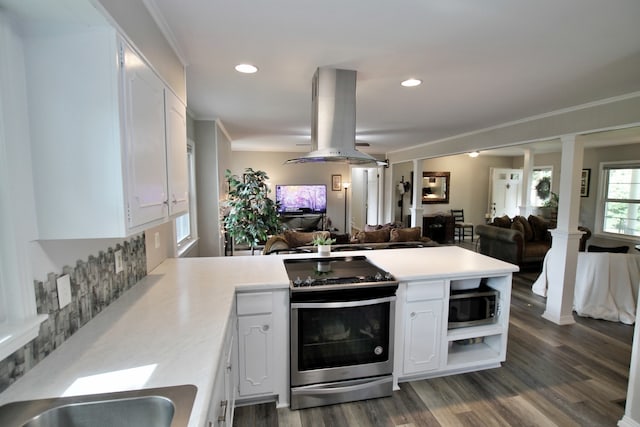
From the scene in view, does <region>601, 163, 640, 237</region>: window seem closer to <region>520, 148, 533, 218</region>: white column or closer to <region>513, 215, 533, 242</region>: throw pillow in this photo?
<region>520, 148, 533, 218</region>: white column

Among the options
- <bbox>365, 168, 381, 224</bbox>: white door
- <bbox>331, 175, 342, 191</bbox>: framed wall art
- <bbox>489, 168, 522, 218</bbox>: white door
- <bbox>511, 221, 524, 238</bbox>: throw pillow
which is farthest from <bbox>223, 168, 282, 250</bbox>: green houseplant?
<bbox>489, 168, 522, 218</bbox>: white door

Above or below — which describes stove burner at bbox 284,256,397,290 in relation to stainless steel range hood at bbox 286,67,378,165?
below

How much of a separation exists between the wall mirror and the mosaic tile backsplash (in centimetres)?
777

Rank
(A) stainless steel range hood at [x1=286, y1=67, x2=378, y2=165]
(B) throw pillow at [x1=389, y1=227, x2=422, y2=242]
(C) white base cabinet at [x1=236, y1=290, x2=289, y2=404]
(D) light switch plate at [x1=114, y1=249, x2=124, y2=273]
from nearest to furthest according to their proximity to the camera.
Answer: (D) light switch plate at [x1=114, y1=249, x2=124, y2=273], (C) white base cabinet at [x1=236, y1=290, x2=289, y2=404], (A) stainless steel range hood at [x1=286, y1=67, x2=378, y2=165], (B) throw pillow at [x1=389, y1=227, x2=422, y2=242]

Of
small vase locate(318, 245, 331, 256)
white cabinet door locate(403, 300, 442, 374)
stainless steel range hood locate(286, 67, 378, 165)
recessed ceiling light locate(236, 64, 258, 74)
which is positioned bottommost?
white cabinet door locate(403, 300, 442, 374)

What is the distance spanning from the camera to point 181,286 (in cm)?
191

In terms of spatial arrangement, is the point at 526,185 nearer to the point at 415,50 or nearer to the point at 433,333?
the point at 433,333

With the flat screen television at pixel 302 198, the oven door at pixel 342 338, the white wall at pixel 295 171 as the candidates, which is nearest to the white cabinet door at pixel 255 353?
the oven door at pixel 342 338

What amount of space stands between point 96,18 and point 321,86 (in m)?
1.55

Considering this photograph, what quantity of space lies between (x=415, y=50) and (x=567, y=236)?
111 inches

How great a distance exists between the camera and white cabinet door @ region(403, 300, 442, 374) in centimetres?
224

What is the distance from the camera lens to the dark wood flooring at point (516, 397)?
1974mm

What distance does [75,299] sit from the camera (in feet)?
4.23

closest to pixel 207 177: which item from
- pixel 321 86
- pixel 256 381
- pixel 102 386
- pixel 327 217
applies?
pixel 321 86
